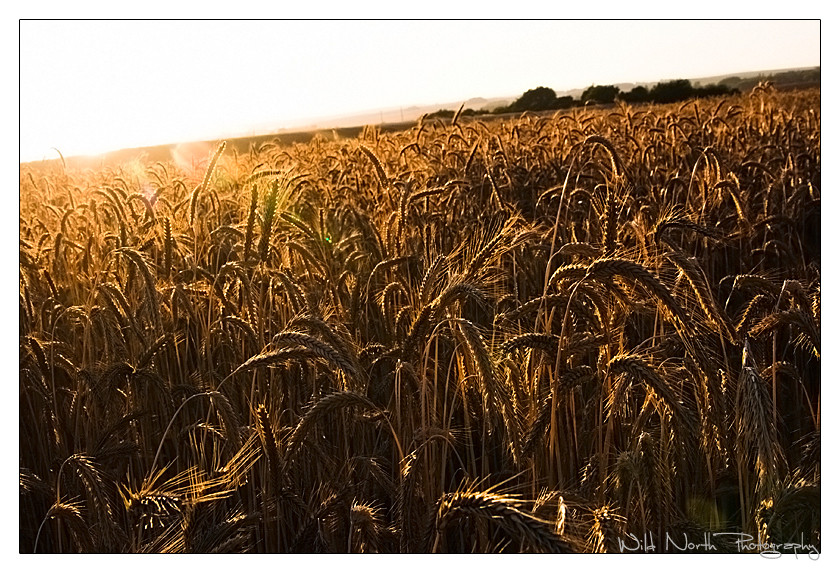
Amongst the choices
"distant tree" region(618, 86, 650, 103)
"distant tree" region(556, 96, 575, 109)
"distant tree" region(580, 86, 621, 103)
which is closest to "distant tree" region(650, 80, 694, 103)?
"distant tree" region(618, 86, 650, 103)

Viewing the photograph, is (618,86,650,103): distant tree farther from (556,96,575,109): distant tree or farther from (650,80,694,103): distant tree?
(556,96,575,109): distant tree

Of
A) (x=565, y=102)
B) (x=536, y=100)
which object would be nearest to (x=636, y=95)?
Result: (x=565, y=102)

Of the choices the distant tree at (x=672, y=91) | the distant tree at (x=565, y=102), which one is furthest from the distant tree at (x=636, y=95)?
the distant tree at (x=565, y=102)

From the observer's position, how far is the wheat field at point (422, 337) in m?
2.72

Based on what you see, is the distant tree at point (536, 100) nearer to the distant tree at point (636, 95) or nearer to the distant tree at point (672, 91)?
the distant tree at point (636, 95)

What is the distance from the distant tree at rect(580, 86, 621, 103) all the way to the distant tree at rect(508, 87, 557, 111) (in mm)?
121

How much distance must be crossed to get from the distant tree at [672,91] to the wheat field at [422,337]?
0.16 ft

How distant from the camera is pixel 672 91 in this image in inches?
118

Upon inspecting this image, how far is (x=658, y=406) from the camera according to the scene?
2666mm

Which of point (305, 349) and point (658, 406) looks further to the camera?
point (658, 406)

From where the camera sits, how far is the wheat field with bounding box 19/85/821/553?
2723 millimetres

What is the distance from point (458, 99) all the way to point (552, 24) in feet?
1.55
